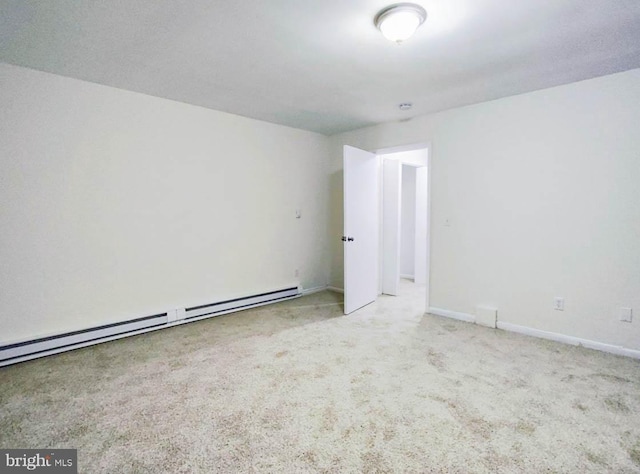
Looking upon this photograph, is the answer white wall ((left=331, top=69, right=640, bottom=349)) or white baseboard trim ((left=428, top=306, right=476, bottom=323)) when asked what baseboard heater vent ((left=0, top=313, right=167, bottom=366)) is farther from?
white wall ((left=331, top=69, right=640, bottom=349))

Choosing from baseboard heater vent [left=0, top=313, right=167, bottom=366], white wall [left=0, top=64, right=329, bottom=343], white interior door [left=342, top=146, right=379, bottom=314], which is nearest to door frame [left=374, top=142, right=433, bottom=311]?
white interior door [left=342, top=146, right=379, bottom=314]

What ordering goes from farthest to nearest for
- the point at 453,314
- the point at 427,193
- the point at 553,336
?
1. the point at 427,193
2. the point at 453,314
3. the point at 553,336

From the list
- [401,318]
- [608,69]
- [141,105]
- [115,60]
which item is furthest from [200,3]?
[401,318]

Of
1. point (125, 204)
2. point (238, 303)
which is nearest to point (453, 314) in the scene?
point (238, 303)

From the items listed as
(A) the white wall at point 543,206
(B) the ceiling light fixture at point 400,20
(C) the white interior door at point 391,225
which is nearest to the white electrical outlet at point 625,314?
(A) the white wall at point 543,206

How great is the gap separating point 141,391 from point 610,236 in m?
4.10

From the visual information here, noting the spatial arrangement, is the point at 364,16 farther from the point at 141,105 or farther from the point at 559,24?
the point at 141,105

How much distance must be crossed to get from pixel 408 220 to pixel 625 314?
3.86 m

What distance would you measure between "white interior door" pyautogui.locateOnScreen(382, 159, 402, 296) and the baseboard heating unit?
5.74 feet

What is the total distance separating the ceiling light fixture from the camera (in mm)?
1834

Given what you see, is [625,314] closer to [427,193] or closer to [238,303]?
[427,193]

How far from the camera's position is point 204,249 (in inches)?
150

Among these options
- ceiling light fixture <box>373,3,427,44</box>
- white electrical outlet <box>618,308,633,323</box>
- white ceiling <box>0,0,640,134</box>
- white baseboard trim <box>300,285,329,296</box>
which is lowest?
white baseboard trim <box>300,285,329,296</box>

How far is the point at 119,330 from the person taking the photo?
3.16 m
